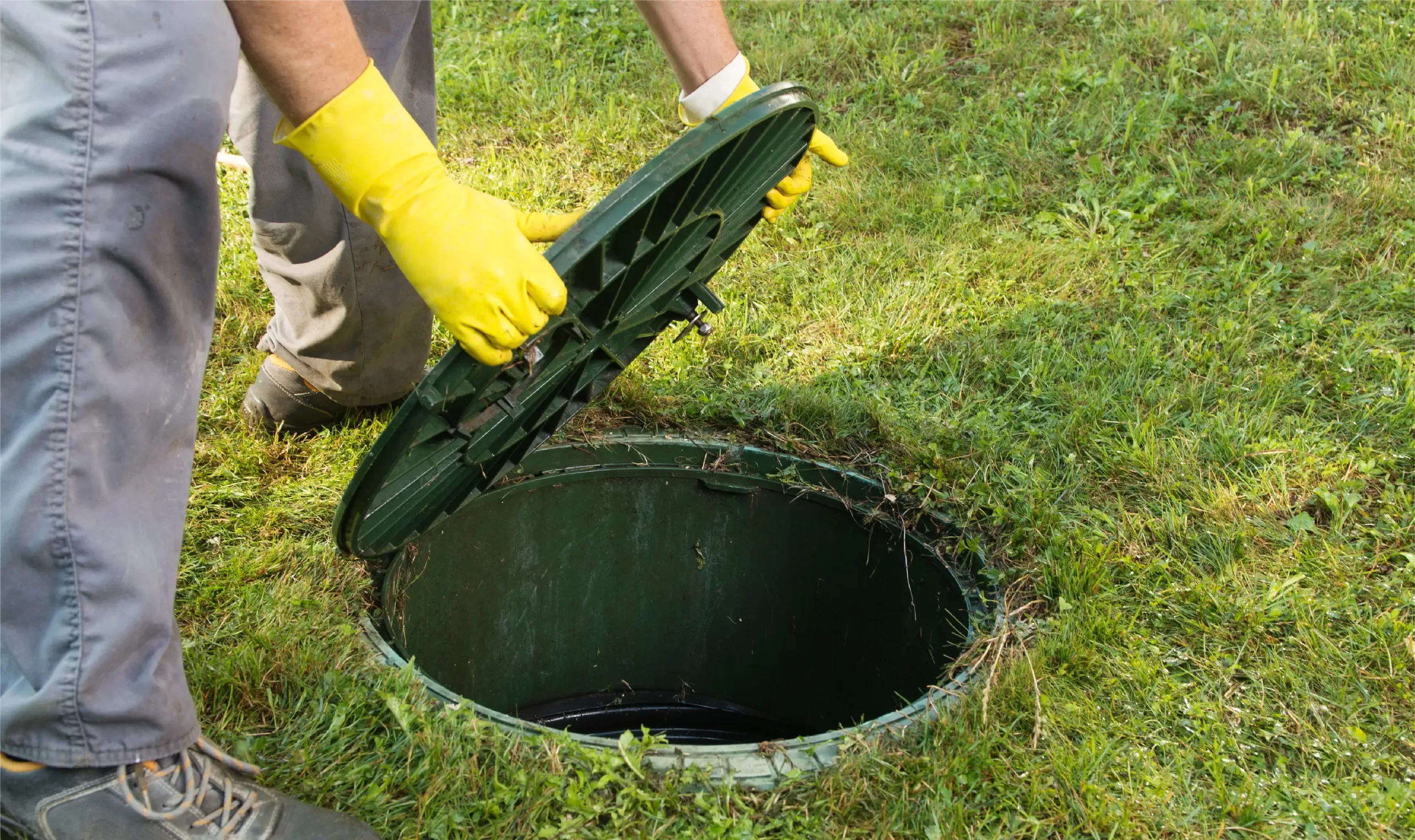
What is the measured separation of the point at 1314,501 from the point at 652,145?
2530mm

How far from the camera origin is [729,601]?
3023 millimetres

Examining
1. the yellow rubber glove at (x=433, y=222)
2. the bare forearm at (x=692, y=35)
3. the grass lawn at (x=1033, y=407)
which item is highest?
the yellow rubber glove at (x=433, y=222)

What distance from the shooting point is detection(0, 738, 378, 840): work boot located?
4.99ft

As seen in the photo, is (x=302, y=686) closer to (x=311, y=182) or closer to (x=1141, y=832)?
(x=311, y=182)

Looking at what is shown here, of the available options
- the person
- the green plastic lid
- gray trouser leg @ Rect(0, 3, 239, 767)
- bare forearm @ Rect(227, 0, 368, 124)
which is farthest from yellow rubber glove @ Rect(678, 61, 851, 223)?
gray trouser leg @ Rect(0, 3, 239, 767)

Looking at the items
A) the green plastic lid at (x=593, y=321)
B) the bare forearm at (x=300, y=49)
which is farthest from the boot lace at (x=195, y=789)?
the bare forearm at (x=300, y=49)

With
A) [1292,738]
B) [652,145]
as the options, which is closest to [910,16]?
[652,145]

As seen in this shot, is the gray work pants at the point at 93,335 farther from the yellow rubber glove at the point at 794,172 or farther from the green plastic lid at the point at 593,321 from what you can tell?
the yellow rubber glove at the point at 794,172

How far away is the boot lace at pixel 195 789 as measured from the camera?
1553mm

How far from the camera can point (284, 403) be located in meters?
2.76

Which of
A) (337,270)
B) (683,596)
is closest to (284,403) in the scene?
(337,270)

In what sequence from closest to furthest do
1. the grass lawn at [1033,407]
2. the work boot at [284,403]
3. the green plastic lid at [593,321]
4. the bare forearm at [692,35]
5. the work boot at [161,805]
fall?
the work boot at [161,805] < the green plastic lid at [593,321] < the grass lawn at [1033,407] < the bare forearm at [692,35] < the work boot at [284,403]

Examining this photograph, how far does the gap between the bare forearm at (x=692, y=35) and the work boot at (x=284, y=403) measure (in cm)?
117

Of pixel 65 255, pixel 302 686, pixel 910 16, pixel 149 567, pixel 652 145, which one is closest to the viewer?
pixel 65 255
